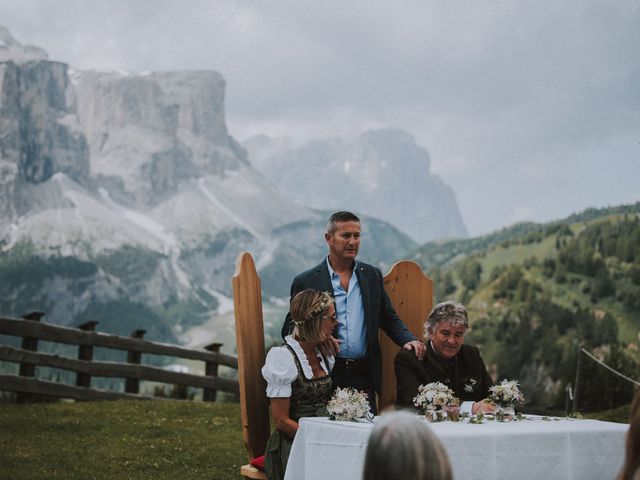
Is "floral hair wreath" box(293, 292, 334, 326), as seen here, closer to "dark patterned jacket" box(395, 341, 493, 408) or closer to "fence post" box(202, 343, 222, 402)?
"dark patterned jacket" box(395, 341, 493, 408)

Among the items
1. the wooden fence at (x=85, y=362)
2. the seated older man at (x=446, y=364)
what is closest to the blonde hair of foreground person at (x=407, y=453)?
the seated older man at (x=446, y=364)

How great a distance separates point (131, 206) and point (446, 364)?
368ft

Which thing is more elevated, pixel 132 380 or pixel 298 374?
pixel 132 380

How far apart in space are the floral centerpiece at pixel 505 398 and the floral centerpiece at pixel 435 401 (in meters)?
0.30

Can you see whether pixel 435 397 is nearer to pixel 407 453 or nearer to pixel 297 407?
pixel 297 407

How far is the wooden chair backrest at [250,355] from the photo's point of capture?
16.9ft

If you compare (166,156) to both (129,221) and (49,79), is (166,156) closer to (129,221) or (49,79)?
(129,221)

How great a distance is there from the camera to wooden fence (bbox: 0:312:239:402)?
11.9m

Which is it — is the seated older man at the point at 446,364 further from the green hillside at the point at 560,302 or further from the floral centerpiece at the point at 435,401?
the green hillside at the point at 560,302

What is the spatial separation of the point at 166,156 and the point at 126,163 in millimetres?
7536

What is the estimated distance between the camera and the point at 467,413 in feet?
14.7

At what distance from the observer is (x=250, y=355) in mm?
5230

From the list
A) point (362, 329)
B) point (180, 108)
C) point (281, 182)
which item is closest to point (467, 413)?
point (362, 329)

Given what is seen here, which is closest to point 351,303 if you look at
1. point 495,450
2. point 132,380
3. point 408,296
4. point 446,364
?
point 446,364
